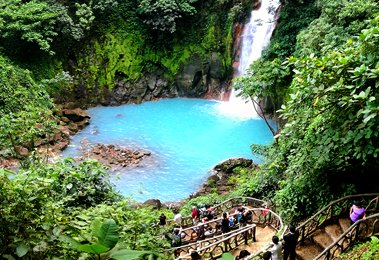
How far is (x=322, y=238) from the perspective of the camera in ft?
24.1

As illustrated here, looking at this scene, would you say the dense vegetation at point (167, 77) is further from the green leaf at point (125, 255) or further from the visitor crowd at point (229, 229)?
the visitor crowd at point (229, 229)

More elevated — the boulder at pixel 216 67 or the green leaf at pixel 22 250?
the green leaf at pixel 22 250

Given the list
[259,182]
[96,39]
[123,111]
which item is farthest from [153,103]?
[259,182]

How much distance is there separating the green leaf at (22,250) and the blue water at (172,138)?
12.0 m

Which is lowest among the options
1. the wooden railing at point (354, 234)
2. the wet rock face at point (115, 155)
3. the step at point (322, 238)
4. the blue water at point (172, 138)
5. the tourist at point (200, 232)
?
the wet rock face at point (115, 155)

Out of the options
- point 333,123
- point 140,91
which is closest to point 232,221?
point 333,123

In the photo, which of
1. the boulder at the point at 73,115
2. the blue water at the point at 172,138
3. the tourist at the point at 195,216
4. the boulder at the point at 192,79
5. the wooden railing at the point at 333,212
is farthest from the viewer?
the boulder at the point at 192,79

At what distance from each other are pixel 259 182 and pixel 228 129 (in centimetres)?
826

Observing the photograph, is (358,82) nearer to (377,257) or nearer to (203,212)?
(377,257)

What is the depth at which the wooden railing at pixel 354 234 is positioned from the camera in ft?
20.4

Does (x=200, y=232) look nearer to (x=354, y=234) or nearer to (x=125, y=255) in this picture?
(x=354, y=234)

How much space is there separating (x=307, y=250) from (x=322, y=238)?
0.38 meters

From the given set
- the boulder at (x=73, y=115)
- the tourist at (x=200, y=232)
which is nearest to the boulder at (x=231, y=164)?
the tourist at (x=200, y=232)

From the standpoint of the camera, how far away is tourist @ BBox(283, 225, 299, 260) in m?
6.58
